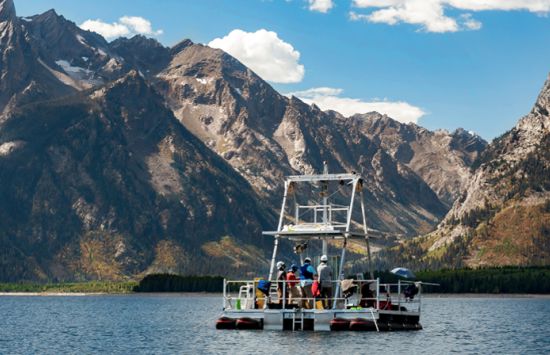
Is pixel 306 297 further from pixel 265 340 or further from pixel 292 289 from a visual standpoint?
pixel 265 340

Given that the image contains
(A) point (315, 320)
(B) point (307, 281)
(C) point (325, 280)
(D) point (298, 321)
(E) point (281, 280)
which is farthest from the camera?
(E) point (281, 280)

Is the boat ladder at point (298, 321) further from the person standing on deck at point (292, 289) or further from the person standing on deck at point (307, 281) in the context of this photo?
the person standing on deck at point (292, 289)

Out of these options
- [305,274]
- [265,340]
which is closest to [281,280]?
[305,274]

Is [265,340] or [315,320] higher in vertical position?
[315,320]

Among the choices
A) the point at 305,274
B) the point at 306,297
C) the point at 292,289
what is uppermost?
the point at 305,274

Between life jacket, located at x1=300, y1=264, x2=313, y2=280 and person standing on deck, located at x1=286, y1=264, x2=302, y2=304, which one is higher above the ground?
life jacket, located at x1=300, y1=264, x2=313, y2=280

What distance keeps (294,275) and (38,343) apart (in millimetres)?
34807

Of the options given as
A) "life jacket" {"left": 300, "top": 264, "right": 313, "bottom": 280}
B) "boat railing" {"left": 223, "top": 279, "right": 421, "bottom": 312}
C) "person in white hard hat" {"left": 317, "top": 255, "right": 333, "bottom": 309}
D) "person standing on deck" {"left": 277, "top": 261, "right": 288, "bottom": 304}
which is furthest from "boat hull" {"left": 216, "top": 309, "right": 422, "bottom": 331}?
"life jacket" {"left": 300, "top": 264, "right": 313, "bottom": 280}

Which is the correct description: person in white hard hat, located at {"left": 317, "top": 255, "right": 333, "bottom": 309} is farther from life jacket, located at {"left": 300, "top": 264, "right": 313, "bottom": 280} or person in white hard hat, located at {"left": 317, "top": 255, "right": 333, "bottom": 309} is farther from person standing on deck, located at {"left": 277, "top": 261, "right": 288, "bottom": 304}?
person standing on deck, located at {"left": 277, "top": 261, "right": 288, "bottom": 304}

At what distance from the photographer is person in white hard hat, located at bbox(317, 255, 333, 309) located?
10150 centimetres

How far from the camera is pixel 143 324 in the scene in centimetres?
16150

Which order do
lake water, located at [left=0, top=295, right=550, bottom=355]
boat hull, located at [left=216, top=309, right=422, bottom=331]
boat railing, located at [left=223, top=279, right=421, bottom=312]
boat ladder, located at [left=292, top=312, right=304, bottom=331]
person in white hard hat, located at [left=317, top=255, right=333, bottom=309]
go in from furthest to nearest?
boat railing, located at [left=223, top=279, right=421, bottom=312] < person in white hard hat, located at [left=317, top=255, right=333, bottom=309] < boat ladder, located at [left=292, top=312, right=304, bottom=331] < boat hull, located at [left=216, top=309, right=422, bottom=331] < lake water, located at [left=0, top=295, right=550, bottom=355]

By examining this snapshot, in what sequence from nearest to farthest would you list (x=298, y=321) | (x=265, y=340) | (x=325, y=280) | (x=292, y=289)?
(x=265, y=340)
(x=298, y=321)
(x=325, y=280)
(x=292, y=289)

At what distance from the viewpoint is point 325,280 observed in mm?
101875
